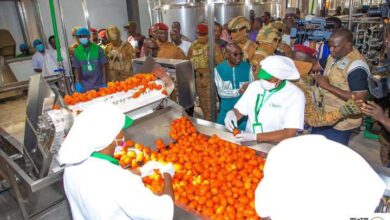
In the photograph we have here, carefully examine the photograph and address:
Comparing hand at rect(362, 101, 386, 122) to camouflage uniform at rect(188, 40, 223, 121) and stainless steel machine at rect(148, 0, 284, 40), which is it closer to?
camouflage uniform at rect(188, 40, 223, 121)

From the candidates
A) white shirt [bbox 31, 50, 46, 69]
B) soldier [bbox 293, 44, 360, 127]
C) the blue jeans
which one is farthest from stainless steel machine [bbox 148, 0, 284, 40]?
the blue jeans

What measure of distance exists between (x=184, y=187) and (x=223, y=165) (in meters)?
0.43

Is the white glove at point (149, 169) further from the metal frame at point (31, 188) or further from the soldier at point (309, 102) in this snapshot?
the soldier at point (309, 102)

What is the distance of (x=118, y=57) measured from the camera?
21.2 feet

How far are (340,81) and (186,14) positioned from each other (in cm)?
699

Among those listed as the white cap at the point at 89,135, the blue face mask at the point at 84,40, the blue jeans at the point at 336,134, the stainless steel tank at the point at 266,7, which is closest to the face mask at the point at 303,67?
the blue jeans at the point at 336,134

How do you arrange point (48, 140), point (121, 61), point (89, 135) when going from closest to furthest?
point (89, 135)
point (48, 140)
point (121, 61)

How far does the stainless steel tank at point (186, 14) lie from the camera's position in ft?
30.6

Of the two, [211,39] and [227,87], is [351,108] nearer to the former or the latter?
[227,87]

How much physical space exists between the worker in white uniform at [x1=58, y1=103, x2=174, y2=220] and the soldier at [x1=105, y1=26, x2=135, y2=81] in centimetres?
484

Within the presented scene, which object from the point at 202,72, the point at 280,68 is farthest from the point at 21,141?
the point at 280,68

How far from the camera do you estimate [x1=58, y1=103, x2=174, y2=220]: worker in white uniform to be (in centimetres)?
155

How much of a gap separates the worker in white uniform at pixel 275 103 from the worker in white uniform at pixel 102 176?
146 centimetres

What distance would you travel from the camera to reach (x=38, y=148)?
2.47 metres
